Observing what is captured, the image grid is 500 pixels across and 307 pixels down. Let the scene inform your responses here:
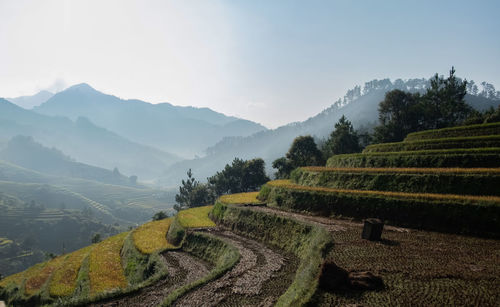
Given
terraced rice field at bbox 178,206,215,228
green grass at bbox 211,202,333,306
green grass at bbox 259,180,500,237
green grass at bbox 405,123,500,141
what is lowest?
terraced rice field at bbox 178,206,215,228

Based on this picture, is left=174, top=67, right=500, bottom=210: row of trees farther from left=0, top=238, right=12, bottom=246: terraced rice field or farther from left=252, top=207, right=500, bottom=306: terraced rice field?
left=0, top=238, right=12, bottom=246: terraced rice field

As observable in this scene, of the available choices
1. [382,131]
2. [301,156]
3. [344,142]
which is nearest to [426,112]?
[382,131]

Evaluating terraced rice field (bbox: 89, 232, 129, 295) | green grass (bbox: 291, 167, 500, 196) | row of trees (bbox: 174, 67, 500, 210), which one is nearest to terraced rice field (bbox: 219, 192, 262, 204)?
green grass (bbox: 291, 167, 500, 196)

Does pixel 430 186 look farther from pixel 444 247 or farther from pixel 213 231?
pixel 213 231

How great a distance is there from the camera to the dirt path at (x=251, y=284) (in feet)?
49.5

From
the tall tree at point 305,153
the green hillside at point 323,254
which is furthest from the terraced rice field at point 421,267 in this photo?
the tall tree at point 305,153

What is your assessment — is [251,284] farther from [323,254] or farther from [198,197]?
[198,197]

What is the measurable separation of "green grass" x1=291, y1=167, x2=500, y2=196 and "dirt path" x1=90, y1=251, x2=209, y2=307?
60.5 ft

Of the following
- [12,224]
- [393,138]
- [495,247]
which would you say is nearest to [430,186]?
[495,247]

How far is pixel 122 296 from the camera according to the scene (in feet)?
58.5

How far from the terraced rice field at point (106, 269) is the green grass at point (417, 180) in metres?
25.2

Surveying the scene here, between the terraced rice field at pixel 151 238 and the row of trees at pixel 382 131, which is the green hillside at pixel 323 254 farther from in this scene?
the row of trees at pixel 382 131

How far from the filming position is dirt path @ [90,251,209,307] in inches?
673

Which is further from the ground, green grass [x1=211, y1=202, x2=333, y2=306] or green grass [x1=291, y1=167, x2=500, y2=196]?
green grass [x1=291, y1=167, x2=500, y2=196]
